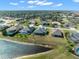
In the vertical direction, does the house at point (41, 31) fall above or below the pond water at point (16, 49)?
above

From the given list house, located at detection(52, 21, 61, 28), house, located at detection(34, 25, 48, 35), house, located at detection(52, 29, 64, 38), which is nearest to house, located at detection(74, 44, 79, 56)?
house, located at detection(52, 29, 64, 38)

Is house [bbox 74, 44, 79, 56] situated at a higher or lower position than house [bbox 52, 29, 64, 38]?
lower

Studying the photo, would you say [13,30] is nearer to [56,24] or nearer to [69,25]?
[56,24]

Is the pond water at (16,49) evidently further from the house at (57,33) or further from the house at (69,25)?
the house at (69,25)

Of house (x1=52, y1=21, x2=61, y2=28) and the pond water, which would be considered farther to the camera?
house (x1=52, y1=21, x2=61, y2=28)

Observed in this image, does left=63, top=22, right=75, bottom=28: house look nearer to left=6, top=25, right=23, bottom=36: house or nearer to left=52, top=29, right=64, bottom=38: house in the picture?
Answer: left=52, top=29, right=64, bottom=38: house

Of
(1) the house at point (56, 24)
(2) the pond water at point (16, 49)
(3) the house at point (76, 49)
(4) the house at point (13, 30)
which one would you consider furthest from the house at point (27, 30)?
(3) the house at point (76, 49)

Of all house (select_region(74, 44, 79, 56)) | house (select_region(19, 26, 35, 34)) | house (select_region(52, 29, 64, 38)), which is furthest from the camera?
house (select_region(19, 26, 35, 34))

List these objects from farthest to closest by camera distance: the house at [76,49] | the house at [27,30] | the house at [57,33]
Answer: the house at [27,30], the house at [57,33], the house at [76,49]

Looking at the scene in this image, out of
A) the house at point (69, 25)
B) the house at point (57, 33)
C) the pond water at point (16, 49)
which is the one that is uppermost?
the house at point (69, 25)
